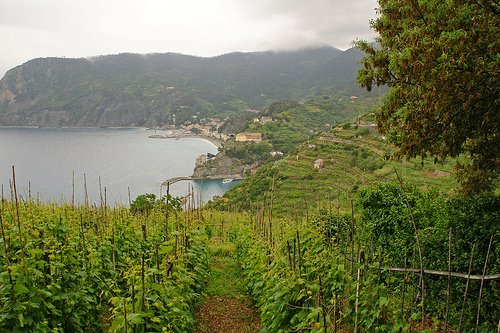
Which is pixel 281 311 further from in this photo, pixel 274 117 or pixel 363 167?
pixel 274 117

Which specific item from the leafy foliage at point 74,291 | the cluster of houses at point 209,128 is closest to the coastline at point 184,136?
the cluster of houses at point 209,128

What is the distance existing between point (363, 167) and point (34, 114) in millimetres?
Answer: 205734

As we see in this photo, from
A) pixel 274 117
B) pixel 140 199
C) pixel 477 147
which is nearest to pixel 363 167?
pixel 140 199

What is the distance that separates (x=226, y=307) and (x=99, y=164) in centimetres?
9472

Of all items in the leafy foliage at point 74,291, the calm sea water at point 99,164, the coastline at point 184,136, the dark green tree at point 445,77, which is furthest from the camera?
the coastline at point 184,136

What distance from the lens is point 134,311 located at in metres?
3.59

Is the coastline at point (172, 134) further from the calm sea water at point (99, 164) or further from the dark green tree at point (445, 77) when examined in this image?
the dark green tree at point (445, 77)

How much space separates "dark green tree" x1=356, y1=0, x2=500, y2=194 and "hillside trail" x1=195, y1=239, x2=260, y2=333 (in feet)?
15.6

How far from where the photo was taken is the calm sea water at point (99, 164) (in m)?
70.1

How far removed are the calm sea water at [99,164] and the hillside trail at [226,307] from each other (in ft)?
124

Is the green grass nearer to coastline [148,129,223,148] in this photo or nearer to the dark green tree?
the dark green tree

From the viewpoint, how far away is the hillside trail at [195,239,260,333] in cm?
681

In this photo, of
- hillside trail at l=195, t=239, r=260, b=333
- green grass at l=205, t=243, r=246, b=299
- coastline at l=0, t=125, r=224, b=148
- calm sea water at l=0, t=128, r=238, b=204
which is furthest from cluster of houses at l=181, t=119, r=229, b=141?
hillside trail at l=195, t=239, r=260, b=333

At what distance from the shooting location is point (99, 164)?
3706 inches
